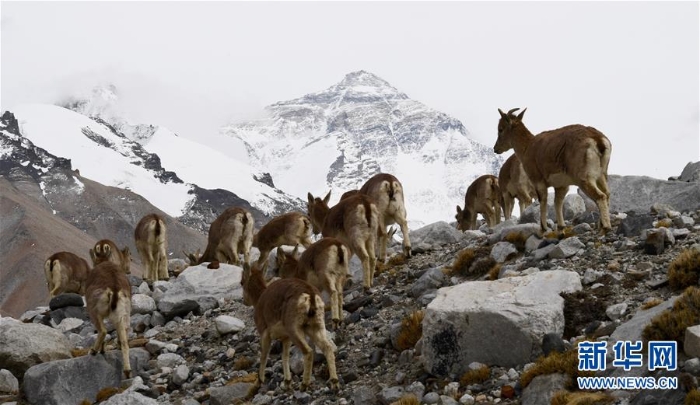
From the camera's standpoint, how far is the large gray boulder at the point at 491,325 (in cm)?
1148

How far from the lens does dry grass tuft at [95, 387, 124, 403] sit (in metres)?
15.1

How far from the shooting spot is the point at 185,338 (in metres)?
18.3

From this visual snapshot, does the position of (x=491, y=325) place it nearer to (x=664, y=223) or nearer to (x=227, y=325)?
(x=664, y=223)

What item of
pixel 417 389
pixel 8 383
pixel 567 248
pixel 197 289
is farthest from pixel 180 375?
→ pixel 567 248

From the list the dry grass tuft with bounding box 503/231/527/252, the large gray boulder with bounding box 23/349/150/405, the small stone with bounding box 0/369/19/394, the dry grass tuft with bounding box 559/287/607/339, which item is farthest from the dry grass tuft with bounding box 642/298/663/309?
the small stone with bounding box 0/369/19/394

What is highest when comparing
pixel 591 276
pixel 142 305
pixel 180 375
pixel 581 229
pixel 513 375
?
pixel 581 229

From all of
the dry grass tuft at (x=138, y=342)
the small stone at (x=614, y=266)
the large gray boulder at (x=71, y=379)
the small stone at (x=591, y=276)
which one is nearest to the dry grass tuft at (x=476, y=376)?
the small stone at (x=591, y=276)

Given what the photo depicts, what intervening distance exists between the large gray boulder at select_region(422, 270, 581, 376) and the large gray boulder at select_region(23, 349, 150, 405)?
7203 mm

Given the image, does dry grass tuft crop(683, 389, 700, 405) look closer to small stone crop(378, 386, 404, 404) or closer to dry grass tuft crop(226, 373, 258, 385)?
small stone crop(378, 386, 404, 404)

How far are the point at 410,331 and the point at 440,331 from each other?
4.68ft

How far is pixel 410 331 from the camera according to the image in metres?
13.4

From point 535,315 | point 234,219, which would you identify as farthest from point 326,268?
point 234,219

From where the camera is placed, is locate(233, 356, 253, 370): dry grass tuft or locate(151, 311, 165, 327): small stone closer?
locate(233, 356, 253, 370): dry grass tuft

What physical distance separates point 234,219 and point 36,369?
11.4m
